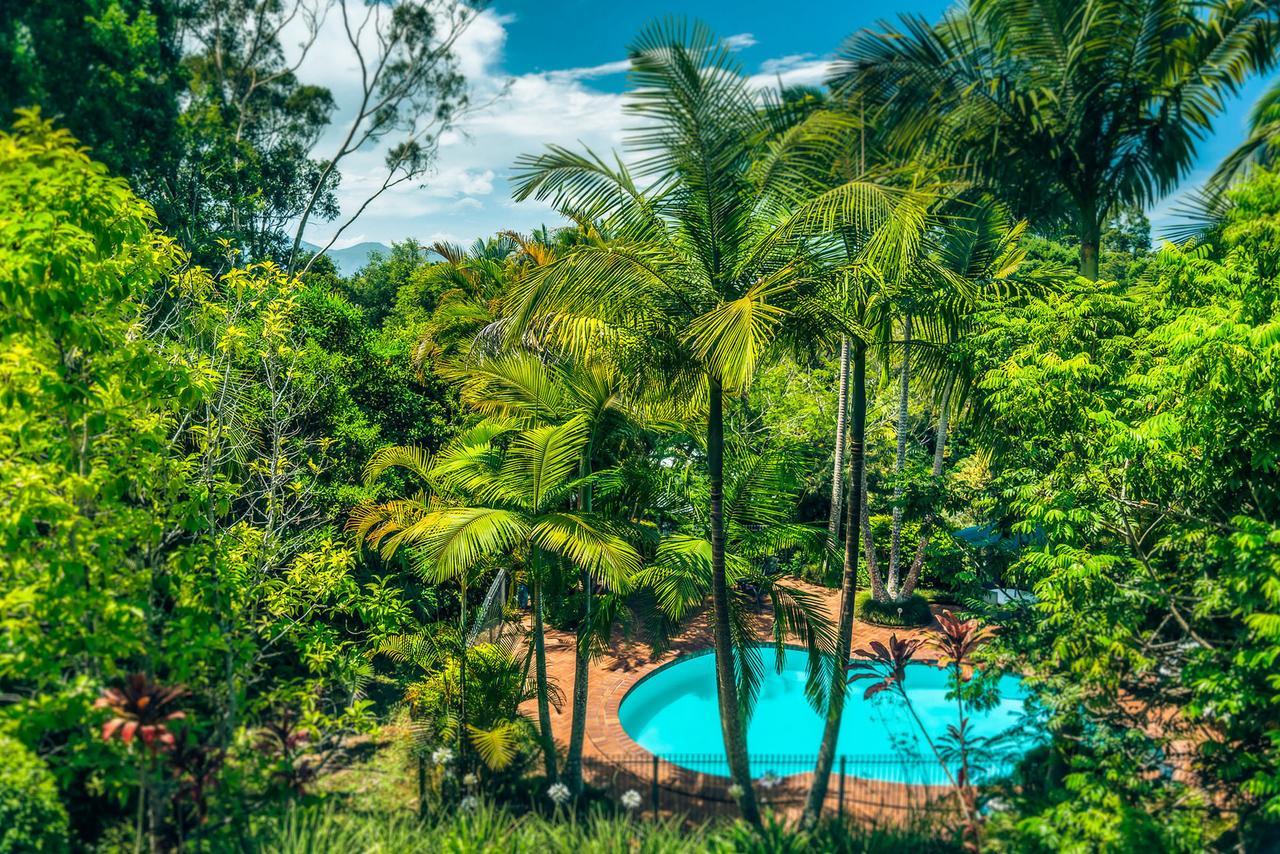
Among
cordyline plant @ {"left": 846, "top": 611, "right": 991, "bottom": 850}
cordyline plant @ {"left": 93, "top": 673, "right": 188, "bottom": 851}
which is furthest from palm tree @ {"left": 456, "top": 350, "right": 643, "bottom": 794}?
cordyline plant @ {"left": 93, "top": 673, "right": 188, "bottom": 851}

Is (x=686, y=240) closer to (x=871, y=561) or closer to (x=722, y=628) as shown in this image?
(x=722, y=628)

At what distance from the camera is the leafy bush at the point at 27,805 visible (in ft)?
16.9

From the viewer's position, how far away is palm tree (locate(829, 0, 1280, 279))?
9.12 m

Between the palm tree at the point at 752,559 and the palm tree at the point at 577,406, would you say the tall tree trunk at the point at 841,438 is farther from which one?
the palm tree at the point at 577,406

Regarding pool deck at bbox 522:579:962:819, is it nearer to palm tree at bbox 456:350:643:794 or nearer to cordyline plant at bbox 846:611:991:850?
cordyline plant at bbox 846:611:991:850

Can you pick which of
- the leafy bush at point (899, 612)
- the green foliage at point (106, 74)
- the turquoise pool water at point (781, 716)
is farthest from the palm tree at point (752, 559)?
the green foliage at point (106, 74)

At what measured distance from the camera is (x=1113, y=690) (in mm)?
6480

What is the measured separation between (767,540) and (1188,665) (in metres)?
3.97

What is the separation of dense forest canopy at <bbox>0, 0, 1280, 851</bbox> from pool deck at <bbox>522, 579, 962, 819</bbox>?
44 cm

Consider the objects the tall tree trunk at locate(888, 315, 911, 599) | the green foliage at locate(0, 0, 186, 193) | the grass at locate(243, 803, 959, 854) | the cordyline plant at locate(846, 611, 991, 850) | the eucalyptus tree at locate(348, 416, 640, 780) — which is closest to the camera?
the grass at locate(243, 803, 959, 854)

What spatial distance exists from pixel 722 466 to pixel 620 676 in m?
6.53

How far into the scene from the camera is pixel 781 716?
46.4 ft

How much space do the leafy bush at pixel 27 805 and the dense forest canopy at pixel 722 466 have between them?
1.6 inches

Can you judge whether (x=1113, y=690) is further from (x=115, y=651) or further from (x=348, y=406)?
(x=348, y=406)
